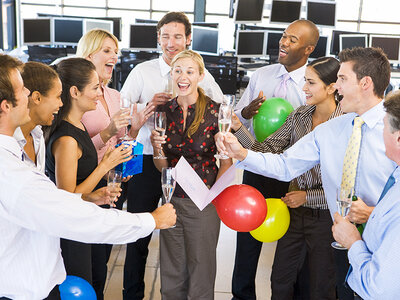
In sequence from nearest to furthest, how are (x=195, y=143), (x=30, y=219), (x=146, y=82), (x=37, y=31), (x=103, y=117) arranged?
(x=30, y=219) < (x=195, y=143) < (x=103, y=117) < (x=146, y=82) < (x=37, y=31)

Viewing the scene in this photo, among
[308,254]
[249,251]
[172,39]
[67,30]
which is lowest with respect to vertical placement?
[249,251]

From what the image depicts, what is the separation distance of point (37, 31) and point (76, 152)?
21.5 feet

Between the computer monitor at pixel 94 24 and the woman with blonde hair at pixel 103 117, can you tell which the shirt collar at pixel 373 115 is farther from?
the computer monitor at pixel 94 24

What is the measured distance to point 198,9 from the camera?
11312 mm

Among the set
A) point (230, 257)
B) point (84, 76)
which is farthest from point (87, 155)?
point (230, 257)

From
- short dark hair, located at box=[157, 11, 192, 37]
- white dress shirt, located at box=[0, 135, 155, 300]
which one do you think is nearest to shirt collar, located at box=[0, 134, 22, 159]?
white dress shirt, located at box=[0, 135, 155, 300]

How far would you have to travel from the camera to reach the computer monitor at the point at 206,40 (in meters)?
8.02

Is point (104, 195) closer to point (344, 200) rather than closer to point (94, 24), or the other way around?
point (344, 200)

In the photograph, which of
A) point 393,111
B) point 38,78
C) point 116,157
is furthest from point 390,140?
point 38,78

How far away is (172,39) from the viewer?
3271 mm

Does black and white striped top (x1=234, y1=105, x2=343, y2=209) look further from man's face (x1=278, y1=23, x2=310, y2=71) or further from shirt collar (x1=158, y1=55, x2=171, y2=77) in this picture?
shirt collar (x1=158, y1=55, x2=171, y2=77)

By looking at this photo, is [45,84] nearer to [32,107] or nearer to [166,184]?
[32,107]

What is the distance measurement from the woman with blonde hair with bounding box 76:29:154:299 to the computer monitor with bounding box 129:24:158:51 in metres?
5.21

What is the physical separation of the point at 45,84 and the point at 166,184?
2.24 ft
